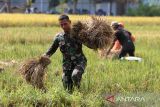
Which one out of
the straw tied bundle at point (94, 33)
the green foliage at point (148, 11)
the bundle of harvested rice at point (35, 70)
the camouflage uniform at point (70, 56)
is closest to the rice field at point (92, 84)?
the bundle of harvested rice at point (35, 70)

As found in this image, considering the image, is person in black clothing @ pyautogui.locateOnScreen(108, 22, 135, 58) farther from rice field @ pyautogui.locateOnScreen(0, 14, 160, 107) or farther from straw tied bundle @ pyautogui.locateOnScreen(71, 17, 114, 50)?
straw tied bundle @ pyautogui.locateOnScreen(71, 17, 114, 50)

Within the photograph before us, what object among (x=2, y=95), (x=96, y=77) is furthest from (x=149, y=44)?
(x=2, y=95)

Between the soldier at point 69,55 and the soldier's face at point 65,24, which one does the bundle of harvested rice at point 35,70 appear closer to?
the soldier at point 69,55

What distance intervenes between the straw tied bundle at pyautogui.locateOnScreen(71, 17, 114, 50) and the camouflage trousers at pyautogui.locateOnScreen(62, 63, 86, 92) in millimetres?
397

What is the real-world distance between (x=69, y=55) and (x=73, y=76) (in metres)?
0.44

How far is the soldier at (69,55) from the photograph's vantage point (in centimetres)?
835

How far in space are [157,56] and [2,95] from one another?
7.62m

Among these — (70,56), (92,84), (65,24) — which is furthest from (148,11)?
(65,24)

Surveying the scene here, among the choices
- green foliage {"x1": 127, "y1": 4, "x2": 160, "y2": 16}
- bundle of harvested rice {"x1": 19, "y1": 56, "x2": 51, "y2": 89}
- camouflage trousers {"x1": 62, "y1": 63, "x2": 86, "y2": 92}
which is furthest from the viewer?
green foliage {"x1": 127, "y1": 4, "x2": 160, "y2": 16}

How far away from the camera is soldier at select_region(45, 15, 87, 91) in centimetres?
835

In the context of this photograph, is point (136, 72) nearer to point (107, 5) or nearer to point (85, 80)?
point (85, 80)

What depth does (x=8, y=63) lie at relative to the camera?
38.4 ft

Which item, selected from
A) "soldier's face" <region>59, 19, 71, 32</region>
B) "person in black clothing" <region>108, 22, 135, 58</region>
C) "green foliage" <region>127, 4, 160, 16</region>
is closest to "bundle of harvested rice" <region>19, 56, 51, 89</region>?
"soldier's face" <region>59, 19, 71, 32</region>

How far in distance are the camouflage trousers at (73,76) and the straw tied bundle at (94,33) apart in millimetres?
397
